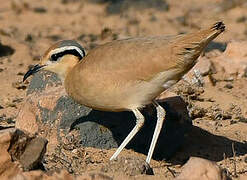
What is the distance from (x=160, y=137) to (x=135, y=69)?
119cm

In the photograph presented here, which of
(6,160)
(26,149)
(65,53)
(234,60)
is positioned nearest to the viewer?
(6,160)

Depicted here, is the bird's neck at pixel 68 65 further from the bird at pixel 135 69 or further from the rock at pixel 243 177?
the rock at pixel 243 177

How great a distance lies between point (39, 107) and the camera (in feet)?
22.3

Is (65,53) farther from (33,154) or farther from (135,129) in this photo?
(33,154)

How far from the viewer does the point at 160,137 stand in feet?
22.3

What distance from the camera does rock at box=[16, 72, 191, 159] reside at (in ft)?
21.7

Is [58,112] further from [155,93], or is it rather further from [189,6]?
[189,6]

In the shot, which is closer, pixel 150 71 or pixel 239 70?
pixel 150 71

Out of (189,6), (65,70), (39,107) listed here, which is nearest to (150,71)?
(65,70)

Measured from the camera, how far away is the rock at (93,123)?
260 inches

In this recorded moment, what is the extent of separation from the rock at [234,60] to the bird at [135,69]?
12.1ft

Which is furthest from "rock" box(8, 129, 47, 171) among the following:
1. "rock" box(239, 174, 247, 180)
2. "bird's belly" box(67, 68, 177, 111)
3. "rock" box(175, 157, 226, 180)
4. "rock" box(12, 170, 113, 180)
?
"rock" box(239, 174, 247, 180)

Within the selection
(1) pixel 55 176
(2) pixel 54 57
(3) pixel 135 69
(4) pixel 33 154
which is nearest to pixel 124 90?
(3) pixel 135 69

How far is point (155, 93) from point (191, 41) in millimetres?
571
